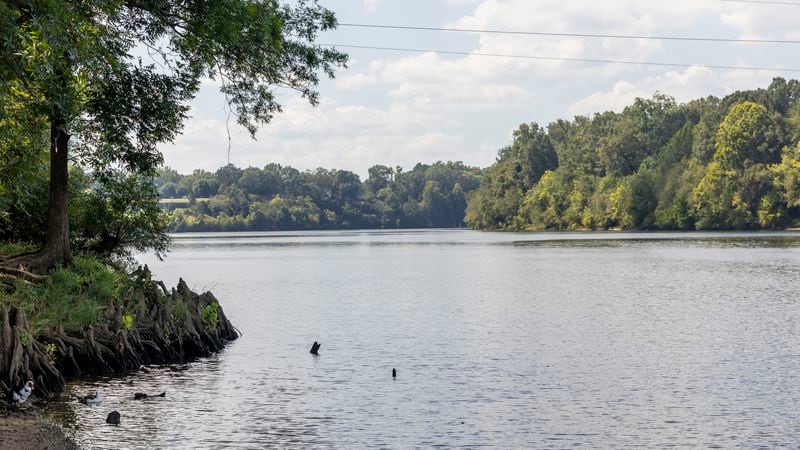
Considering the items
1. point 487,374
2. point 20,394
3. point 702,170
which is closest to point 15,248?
point 20,394

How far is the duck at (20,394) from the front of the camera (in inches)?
803

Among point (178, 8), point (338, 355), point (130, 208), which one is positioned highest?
point (178, 8)

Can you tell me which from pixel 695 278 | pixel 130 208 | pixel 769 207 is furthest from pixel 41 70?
pixel 769 207

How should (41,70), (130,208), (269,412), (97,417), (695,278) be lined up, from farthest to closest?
(695,278) < (130,208) < (269,412) < (97,417) < (41,70)

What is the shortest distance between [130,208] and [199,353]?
7.52m

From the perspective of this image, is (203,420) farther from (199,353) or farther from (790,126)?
(790,126)

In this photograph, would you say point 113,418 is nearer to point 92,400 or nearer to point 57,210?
point 92,400

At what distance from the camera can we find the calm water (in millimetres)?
20344

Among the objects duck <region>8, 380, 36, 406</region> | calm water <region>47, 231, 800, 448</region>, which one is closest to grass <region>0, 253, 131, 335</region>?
calm water <region>47, 231, 800, 448</region>

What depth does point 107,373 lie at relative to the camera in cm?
2564

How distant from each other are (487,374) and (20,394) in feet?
41.8

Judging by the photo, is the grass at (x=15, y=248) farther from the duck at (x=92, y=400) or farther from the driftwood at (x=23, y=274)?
the duck at (x=92, y=400)

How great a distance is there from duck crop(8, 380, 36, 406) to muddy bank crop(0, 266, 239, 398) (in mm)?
326

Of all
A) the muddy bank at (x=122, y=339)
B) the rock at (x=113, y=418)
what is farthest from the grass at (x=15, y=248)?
the rock at (x=113, y=418)
